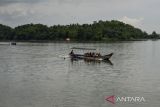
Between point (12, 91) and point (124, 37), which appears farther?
point (124, 37)

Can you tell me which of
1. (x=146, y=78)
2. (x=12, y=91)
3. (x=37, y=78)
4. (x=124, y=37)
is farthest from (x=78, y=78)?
(x=124, y=37)

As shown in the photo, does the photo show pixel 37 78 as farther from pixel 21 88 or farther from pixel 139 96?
pixel 139 96

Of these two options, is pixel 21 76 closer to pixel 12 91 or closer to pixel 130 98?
pixel 12 91

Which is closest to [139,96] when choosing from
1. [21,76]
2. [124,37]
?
[21,76]

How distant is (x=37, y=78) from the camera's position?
41781 mm

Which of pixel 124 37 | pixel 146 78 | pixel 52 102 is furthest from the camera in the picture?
pixel 124 37

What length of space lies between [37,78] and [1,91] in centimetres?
864

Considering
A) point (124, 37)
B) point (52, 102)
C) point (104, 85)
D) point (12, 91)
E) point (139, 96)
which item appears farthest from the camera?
point (124, 37)

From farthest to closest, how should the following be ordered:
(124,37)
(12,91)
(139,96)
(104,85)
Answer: (124,37), (104,85), (12,91), (139,96)

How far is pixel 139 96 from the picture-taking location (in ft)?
100

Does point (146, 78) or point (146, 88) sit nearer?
point (146, 88)

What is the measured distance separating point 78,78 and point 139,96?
41.4 feet

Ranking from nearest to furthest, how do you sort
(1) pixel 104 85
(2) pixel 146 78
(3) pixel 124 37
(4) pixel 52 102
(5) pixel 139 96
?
(4) pixel 52 102 < (5) pixel 139 96 < (1) pixel 104 85 < (2) pixel 146 78 < (3) pixel 124 37

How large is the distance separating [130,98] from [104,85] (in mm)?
6420
